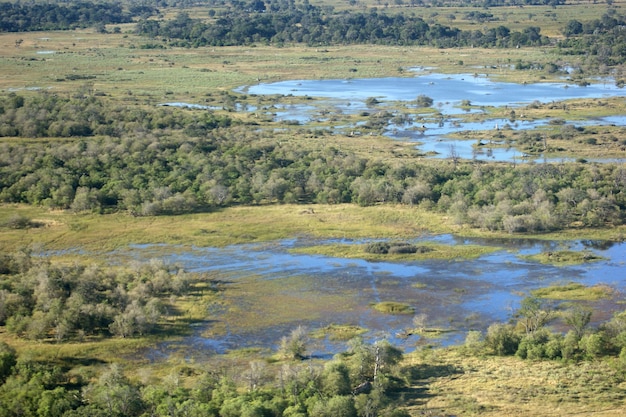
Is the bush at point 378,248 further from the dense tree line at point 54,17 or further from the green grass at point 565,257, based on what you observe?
the dense tree line at point 54,17

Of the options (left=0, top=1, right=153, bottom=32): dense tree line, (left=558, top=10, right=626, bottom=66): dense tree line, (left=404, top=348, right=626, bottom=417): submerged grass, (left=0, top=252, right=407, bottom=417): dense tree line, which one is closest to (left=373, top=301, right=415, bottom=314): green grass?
(left=0, top=252, right=407, bottom=417): dense tree line

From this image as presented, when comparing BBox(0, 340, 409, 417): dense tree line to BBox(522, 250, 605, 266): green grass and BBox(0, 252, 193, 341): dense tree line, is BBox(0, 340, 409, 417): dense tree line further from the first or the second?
BBox(522, 250, 605, 266): green grass

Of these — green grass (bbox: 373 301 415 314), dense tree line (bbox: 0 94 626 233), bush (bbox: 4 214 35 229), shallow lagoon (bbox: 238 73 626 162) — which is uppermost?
shallow lagoon (bbox: 238 73 626 162)

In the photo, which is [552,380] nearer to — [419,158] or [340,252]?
[340,252]

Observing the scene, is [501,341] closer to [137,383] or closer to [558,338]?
[558,338]

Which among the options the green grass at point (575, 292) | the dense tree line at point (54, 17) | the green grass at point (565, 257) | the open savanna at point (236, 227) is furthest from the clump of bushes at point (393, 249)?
the dense tree line at point (54, 17)

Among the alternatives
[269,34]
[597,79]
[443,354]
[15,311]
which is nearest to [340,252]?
[443,354]
